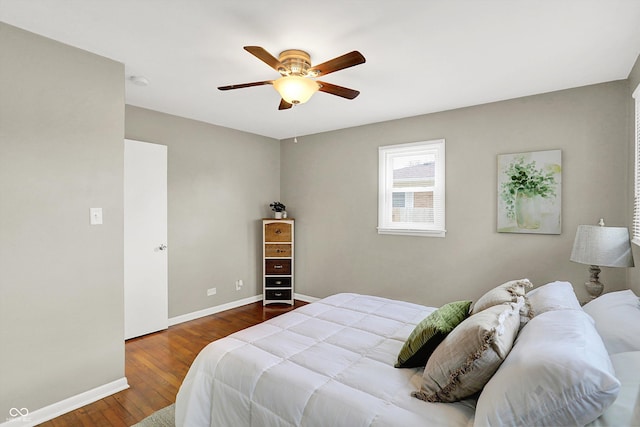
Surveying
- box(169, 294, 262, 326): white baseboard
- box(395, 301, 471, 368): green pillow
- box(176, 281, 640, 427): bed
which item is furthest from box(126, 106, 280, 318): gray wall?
box(395, 301, 471, 368): green pillow

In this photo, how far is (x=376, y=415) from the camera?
128 cm

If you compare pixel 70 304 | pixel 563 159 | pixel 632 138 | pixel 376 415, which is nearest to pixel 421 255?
pixel 563 159

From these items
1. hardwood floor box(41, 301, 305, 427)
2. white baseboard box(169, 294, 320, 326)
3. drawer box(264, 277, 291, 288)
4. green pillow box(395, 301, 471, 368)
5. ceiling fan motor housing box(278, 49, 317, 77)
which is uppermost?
ceiling fan motor housing box(278, 49, 317, 77)

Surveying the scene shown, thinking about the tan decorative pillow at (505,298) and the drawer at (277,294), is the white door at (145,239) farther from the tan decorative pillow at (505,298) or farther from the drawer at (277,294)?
the tan decorative pillow at (505,298)

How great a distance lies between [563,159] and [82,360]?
444cm

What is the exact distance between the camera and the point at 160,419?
2.18 metres

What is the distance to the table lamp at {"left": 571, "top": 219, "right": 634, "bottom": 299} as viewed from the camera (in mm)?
2357

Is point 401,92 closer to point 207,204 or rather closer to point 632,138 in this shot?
point 632,138

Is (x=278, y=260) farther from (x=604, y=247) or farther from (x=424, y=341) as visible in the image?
(x=604, y=247)

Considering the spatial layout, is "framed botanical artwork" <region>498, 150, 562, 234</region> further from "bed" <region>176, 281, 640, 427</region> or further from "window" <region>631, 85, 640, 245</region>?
"bed" <region>176, 281, 640, 427</region>

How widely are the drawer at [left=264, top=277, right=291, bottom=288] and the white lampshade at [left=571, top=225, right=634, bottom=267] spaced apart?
353 cm

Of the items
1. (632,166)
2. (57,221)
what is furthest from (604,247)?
(57,221)

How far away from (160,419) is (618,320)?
2759 millimetres

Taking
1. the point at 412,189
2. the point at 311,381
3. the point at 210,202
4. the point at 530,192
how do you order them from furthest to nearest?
the point at 210,202 → the point at 412,189 → the point at 530,192 → the point at 311,381
